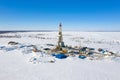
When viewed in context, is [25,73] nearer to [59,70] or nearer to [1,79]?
[1,79]

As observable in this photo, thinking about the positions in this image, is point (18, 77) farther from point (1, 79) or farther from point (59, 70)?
point (59, 70)

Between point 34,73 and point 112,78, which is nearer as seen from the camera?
point 112,78

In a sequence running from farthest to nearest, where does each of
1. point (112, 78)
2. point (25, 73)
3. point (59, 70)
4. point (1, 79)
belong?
point (59, 70), point (25, 73), point (112, 78), point (1, 79)

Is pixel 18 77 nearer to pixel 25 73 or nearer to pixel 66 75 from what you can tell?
pixel 25 73

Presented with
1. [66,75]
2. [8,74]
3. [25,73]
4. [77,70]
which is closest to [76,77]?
[66,75]

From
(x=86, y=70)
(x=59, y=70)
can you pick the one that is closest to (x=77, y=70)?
(x=86, y=70)

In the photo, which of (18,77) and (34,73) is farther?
(34,73)

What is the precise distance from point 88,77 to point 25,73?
451 centimetres

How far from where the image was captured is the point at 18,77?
28.7 feet

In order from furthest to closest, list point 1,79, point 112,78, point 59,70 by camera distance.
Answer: point 59,70 → point 112,78 → point 1,79

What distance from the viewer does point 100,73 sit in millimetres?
9766

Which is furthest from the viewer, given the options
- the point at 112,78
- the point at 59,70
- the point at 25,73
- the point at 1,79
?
the point at 59,70

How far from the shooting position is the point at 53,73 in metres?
9.66

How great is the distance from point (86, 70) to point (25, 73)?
15.5ft
